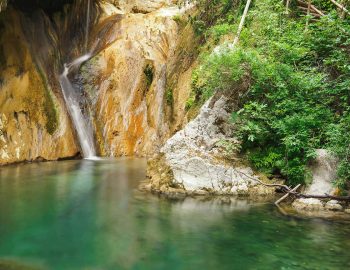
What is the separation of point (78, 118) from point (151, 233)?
11.8 meters

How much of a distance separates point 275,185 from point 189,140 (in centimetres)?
259

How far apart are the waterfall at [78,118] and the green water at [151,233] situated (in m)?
7.09

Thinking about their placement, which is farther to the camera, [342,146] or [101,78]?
[101,78]

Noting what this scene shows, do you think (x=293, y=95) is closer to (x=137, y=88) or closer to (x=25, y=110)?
(x=25, y=110)

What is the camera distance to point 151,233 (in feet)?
21.2

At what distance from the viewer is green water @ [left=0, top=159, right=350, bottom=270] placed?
530 centimetres

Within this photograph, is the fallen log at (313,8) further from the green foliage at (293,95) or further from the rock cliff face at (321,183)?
the rock cliff face at (321,183)

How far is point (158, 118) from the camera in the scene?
18688 millimetres

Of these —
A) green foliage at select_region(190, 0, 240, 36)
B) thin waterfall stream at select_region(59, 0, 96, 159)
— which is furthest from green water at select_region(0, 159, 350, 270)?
green foliage at select_region(190, 0, 240, 36)

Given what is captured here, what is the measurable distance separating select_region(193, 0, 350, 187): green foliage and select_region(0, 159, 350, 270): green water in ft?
5.07

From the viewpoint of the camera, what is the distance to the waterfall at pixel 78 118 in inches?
663

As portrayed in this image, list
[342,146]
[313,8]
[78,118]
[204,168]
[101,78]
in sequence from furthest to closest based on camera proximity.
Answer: [101,78]
[78,118]
[313,8]
[204,168]
[342,146]

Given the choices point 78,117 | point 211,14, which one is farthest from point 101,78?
point 211,14

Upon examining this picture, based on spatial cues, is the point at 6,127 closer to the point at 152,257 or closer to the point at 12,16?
the point at 12,16
